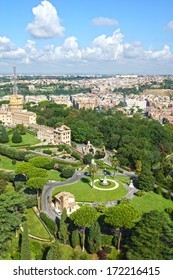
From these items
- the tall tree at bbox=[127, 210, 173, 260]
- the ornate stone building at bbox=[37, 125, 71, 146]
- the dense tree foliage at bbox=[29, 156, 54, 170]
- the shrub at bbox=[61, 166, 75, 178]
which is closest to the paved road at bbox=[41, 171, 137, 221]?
the shrub at bbox=[61, 166, 75, 178]

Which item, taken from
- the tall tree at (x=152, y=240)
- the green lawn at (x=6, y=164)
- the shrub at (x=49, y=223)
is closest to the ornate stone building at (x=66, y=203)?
the shrub at (x=49, y=223)

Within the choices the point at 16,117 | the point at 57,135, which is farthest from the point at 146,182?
the point at 16,117

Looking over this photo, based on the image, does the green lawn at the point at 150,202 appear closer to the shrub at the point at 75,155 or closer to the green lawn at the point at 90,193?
the green lawn at the point at 90,193

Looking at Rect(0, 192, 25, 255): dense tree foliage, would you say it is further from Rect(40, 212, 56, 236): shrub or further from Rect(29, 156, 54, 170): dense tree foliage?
Rect(29, 156, 54, 170): dense tree foliage

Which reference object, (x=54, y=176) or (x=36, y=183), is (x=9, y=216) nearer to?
(x=36, y=183)

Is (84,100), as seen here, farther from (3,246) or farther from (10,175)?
(3,246)
